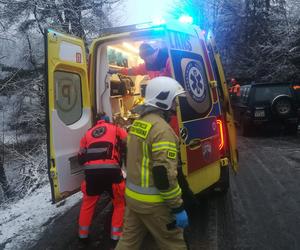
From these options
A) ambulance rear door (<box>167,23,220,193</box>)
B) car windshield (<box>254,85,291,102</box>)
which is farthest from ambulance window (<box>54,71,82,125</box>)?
car windshield (<box>254,85,291,102</box>)

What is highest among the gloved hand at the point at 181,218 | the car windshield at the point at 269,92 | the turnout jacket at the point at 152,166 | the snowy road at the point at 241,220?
the car windshield at the point at 269,92

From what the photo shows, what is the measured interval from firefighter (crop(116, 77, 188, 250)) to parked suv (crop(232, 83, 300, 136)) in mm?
9593

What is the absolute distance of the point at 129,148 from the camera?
3.20 metres

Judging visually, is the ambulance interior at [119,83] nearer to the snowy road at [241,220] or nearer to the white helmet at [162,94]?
the snowy road at [241,220]

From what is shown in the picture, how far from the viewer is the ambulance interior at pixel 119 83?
579cm

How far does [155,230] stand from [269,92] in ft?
33.9

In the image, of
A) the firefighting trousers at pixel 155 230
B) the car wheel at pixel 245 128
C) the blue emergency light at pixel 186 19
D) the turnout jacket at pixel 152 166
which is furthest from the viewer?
the car wheel at pixel 245 128

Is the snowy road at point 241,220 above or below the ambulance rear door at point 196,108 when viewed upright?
below

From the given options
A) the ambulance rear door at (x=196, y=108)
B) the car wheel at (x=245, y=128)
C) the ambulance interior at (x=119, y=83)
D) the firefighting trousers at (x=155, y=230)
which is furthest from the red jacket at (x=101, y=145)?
the car wheel at (x=245, y=128)

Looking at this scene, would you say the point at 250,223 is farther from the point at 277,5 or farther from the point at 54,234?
the point at 277,5

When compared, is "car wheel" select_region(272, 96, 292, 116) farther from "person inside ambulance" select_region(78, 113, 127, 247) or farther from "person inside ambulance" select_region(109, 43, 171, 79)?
"person inside ambulance" select_region(78, 113, 127, 247)

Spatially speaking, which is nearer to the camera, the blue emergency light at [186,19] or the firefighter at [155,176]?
the firefighter at [155,176]

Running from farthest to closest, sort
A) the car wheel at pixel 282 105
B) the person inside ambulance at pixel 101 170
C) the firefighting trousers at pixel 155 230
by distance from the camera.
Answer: the car wheel at pixel 282 105 < the person inside ambulance at pixel 101 170 < the firefighting trousers at pixel 155 230

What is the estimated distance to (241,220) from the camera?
16.5ft
